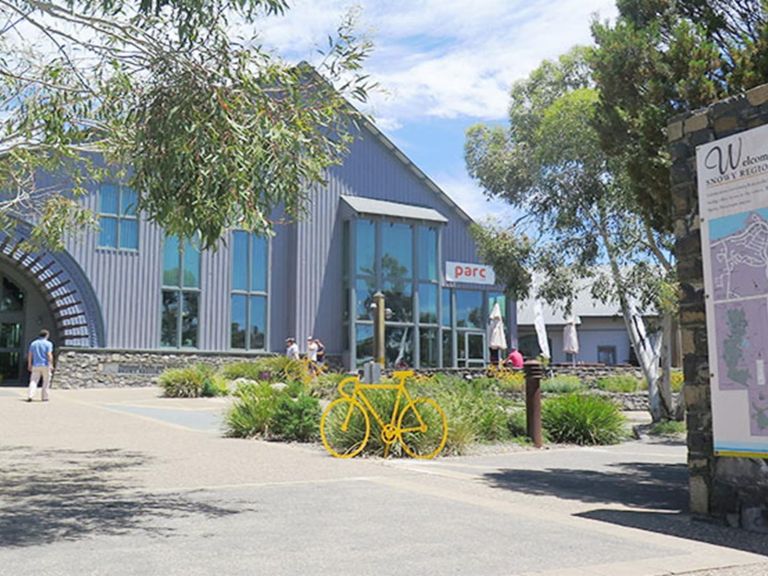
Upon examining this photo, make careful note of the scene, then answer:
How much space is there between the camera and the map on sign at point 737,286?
6.36 metres

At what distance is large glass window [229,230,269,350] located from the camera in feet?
95.6

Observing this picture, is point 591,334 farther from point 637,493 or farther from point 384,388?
point 637,493

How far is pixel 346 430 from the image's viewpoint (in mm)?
11234

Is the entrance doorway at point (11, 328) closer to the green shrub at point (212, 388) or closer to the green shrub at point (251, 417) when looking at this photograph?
the green shrub at point (212, 388)

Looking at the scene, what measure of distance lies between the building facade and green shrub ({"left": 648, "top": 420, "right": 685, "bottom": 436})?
1528cm

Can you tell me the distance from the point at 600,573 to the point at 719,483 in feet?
7.08

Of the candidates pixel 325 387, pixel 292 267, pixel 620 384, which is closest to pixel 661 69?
pixel 325 387

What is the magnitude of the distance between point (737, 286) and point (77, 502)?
5700 mm

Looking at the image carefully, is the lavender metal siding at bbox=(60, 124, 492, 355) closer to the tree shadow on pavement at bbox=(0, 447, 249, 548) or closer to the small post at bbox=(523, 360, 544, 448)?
Result: the small post at bbox=(523, 360, 544, 448)

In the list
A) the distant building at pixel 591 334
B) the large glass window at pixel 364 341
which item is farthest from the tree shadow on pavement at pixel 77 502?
the distant building at pixel 591 334

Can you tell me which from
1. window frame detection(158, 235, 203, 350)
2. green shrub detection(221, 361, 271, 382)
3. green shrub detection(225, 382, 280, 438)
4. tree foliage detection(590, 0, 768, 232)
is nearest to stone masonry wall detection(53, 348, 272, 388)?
window frame detection(158, 235, 203, 350)

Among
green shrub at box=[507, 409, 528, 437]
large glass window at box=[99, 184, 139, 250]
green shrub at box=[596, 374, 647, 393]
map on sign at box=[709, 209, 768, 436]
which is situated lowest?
green shrub at box=[507, 409, 528, 437]

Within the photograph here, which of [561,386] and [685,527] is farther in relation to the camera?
[561,386]

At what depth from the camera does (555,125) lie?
17078 millimetres
